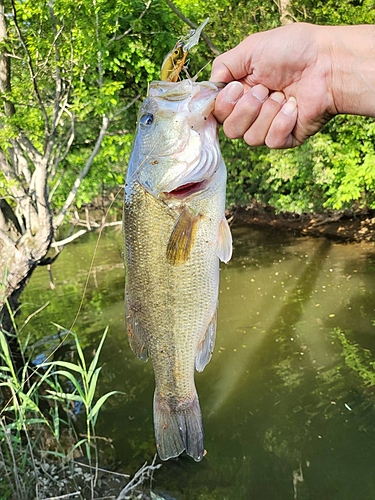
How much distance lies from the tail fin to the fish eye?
1179 millimetres

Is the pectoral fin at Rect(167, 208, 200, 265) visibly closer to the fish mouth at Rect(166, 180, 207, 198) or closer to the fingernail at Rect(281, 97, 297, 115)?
the fish mouth at Rect(166, 180, 207, 198)

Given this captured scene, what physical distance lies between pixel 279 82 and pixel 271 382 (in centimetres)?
478

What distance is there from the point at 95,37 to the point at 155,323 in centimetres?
585

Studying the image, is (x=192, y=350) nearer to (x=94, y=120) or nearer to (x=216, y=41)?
(x=94, y=120)

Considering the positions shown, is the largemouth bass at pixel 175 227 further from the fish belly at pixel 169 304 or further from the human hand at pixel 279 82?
the human hand at pixel 279 82

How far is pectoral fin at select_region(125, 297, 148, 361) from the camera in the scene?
1.94 meters

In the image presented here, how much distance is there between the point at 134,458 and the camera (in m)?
4.87

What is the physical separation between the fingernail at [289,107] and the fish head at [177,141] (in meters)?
0.37

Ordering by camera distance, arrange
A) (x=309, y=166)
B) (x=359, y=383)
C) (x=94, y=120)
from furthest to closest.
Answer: (x=309, y=166)
(x=94, y=120)
(x=359, y=383)

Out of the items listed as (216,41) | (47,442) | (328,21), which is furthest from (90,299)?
(328,21)

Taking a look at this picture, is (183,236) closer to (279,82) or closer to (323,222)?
(279,82)

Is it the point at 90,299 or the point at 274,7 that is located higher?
the point at 274,7

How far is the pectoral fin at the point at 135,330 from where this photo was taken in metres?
1.94

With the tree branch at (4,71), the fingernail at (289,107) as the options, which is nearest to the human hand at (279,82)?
the fingernail at (289,107)
